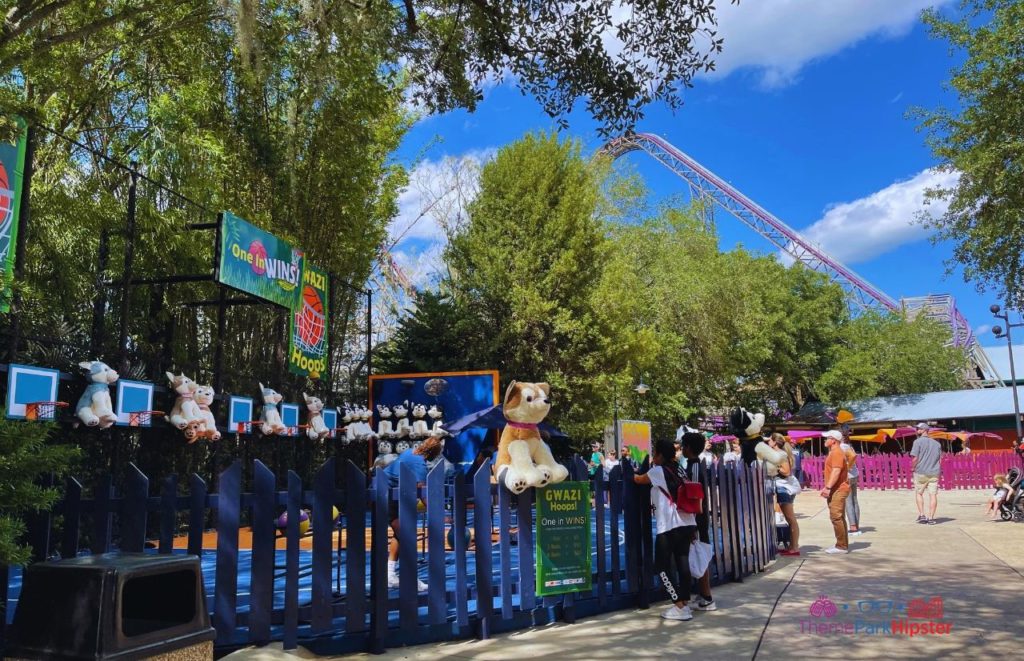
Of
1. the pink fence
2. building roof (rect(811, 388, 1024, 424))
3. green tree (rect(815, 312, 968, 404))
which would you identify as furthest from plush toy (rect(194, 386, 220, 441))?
green tree (rect(815, 312, 968, 404))

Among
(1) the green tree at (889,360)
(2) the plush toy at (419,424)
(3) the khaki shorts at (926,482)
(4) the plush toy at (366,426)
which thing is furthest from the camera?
(1) the green tree at (889,360)

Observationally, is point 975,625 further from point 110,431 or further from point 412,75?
point 110,431

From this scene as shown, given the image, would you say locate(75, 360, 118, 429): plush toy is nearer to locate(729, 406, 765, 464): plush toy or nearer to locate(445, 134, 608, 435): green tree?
locate(729, 406, 765, 464): plush toy

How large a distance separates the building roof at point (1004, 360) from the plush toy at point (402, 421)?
188 feet

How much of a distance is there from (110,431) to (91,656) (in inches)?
339

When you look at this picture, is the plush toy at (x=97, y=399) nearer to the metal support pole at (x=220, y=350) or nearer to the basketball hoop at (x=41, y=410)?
the basketball hoop at (x=41, y=410)

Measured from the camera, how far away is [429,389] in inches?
664

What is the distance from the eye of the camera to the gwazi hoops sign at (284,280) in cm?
1139

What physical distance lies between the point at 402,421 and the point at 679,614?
11.0 metres

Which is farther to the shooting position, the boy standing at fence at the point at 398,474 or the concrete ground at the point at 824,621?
the boy standing at fence at the point at 398,474

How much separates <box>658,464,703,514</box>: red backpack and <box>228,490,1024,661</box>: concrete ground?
0.88 metres

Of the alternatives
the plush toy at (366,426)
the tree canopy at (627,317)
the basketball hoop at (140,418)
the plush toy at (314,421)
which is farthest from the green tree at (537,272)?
the basketball hoop at (140,418)

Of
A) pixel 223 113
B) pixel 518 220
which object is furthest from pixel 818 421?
pixel 223 113

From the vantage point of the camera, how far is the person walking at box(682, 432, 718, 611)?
6.38 meters
